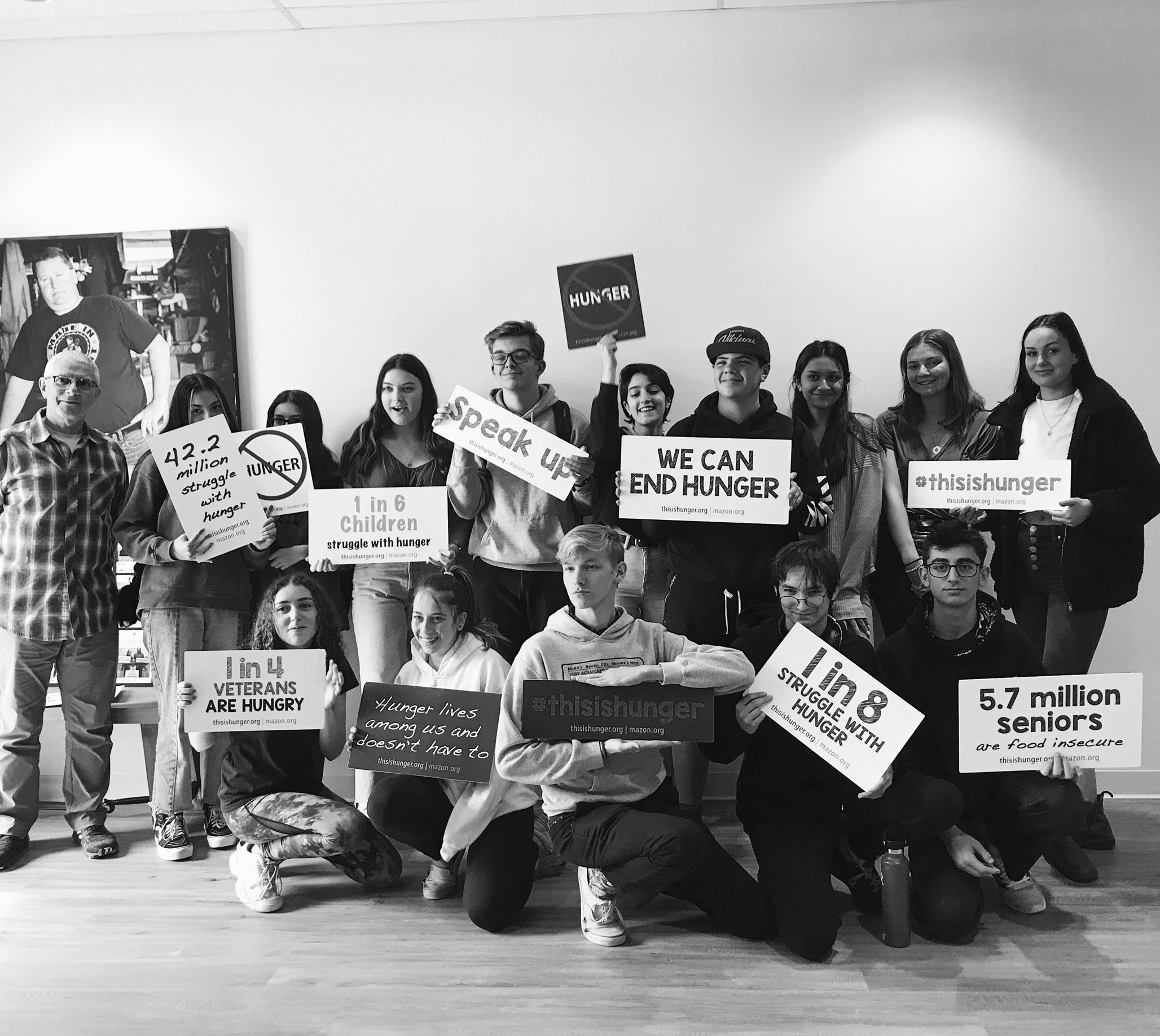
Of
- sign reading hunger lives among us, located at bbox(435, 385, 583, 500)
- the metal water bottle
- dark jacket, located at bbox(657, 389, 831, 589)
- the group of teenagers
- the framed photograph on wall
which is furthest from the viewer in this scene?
the framed photograph on wall

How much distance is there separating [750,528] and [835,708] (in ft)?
2.26

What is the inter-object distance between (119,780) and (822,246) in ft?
11.5

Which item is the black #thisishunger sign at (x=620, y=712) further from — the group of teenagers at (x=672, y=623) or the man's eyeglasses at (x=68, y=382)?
the man's eyeglasses at (x=68, y=382)

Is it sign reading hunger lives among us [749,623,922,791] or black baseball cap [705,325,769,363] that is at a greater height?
black baseball cap [705,325,769,363]

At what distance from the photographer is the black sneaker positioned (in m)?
3.18

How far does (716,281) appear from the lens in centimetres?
373

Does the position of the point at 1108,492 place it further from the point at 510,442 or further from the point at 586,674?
the point at 510,442

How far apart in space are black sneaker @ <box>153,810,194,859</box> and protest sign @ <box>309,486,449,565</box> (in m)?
1.00

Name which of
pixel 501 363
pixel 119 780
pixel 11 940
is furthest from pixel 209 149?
pixel 11 940

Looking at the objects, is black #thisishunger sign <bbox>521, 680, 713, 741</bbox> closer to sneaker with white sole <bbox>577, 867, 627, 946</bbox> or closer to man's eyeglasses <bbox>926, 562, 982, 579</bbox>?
sneaker with white sole <bbox>577, 867, 627, 946</bbox>

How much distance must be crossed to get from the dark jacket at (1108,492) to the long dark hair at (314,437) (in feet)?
8.10

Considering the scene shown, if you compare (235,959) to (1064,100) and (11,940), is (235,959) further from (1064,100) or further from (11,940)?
(1064,100)

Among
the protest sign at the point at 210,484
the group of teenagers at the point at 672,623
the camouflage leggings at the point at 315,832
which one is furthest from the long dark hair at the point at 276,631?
the camouflage leggings at the point at 315,832

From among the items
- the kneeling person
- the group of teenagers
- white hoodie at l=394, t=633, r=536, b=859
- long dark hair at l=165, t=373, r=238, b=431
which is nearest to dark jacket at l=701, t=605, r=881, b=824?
the group of teenagers
